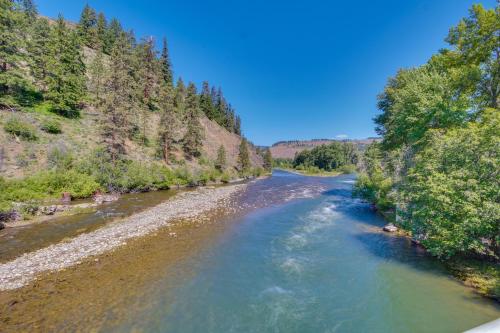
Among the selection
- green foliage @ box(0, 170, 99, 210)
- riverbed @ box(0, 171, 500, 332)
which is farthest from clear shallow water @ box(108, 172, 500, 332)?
green foliage @ box(0, 170, 99, 210)

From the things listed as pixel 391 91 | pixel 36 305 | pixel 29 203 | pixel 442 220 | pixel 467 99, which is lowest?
pixel 36 305

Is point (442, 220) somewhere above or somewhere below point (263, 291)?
above

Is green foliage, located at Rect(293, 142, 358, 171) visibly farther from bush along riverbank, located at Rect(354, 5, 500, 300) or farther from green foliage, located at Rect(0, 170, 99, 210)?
green foliage, located at Rect(0, 170, 99, 210)

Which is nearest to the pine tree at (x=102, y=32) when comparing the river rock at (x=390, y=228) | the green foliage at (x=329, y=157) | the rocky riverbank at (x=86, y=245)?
the rocky riverbank at (x=86, y=245)

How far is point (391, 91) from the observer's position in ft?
94.8

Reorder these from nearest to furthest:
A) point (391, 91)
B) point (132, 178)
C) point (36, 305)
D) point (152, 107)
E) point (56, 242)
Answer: point (36, 305) < point (56, 242) < point (391, 91) < point (132, 178) < point (152, 107)

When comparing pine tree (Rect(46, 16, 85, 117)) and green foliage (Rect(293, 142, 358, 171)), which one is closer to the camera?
pine tree (Rect(46, 16, 85, 117))

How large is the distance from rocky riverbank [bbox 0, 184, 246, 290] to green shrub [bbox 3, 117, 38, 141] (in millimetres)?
21253

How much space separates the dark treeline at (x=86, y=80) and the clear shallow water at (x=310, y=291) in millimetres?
31199

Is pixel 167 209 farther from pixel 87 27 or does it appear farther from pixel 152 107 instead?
pixel 87 27

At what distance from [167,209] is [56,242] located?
9878 millimetres

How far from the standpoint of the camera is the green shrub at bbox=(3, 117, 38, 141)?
93.7ft

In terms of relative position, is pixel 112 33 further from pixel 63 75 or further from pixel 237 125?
pixel 237 125

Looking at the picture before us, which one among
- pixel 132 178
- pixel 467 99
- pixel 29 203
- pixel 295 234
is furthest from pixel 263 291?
pixel 132 178
